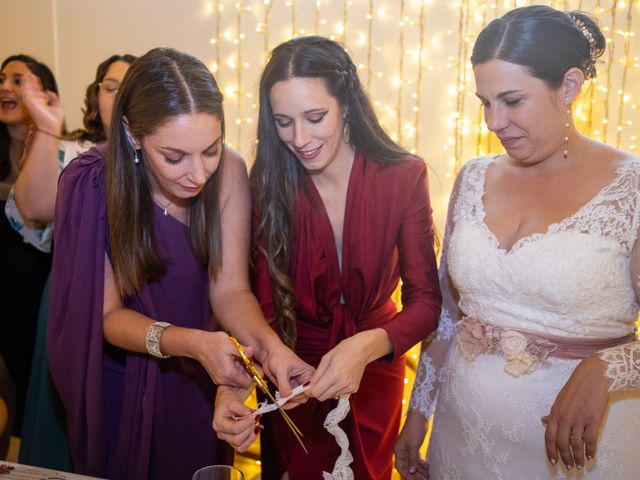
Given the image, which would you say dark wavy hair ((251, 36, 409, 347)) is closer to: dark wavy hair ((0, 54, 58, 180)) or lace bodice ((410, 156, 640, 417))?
lace bodice ((410, 156, 640, 417))

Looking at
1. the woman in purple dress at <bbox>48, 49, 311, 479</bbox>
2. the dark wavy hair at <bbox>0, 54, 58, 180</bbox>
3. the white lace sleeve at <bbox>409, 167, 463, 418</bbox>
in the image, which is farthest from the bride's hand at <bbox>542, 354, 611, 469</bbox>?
the dark wavy hair at <bbox>0, 54, 58, 180</bbox>

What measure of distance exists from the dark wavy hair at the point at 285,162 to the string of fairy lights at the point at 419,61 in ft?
6.31

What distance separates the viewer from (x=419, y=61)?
12.8 feet

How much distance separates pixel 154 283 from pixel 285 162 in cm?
50

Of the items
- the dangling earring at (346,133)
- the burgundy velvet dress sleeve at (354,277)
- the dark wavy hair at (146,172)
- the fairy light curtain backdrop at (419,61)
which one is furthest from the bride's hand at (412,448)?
the fairy light curtain backdrop at (419,61)

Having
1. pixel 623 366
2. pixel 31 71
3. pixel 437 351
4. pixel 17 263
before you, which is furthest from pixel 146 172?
pixel 31 71

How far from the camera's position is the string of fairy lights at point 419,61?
12.3 feet

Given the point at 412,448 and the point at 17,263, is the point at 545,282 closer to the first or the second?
the point at 412,448

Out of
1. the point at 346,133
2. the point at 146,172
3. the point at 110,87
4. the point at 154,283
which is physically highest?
the point at 110,87

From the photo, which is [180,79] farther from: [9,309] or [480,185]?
[9,309]

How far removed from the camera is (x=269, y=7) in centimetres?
409

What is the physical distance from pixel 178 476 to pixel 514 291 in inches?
42.0

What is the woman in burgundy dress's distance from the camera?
6.08ft

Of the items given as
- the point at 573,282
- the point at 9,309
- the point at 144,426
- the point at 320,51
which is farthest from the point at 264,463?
the point at 9,309
